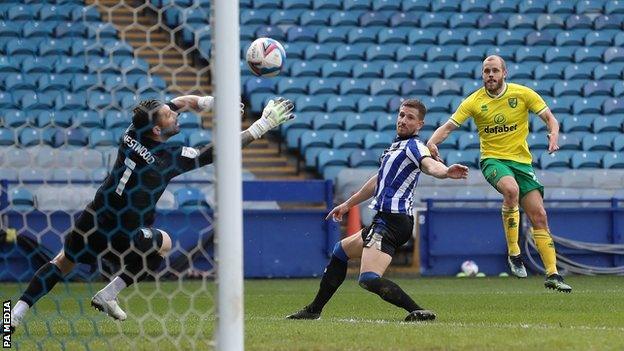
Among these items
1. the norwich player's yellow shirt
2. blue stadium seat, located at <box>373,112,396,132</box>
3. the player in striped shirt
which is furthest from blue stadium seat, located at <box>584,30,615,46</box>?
the player in striped shirt

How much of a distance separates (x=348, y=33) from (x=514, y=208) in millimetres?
10692

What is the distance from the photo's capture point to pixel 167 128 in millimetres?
8062

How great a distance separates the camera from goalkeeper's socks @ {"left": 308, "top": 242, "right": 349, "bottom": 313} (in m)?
8.89

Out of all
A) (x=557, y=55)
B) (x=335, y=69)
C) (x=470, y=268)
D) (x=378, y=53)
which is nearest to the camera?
(x=470, y=268)

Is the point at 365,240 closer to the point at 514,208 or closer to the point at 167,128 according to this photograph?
the point at 167,128

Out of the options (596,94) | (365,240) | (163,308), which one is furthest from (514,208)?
(596,94)

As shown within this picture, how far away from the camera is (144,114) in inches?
309

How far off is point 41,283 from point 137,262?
67 centimetres

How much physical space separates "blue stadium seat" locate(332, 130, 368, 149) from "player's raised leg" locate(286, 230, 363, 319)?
941cm

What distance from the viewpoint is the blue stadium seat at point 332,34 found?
20.7 m

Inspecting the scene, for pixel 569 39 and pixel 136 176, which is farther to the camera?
pixel 569 39

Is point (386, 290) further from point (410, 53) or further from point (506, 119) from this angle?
point (410, 53)

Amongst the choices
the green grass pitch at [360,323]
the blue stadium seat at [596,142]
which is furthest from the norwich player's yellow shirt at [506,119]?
the blue stadium seat at [596,142]

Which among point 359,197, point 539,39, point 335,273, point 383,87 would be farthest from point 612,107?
point 335,273
